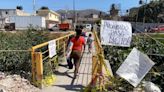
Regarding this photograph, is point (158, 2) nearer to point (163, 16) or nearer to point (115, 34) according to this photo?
point (163, 16)

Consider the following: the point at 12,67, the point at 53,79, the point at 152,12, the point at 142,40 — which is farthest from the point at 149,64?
the point at 152,12

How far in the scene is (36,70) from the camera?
27.2ft

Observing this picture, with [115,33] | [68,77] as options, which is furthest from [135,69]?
[68,77]

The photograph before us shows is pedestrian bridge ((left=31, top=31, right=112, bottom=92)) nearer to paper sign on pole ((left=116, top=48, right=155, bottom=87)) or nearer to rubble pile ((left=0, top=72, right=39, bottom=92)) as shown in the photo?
rubble pile ((left=0, top=72, right=39, bottom=92))

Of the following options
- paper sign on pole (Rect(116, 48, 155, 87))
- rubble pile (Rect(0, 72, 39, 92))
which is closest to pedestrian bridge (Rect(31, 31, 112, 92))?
rubble pile (Rect(0, 72, 39, 92))

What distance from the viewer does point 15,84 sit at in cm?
817

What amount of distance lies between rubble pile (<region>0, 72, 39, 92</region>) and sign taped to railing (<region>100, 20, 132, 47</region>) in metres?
2.21

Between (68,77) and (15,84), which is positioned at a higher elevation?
(15,84)

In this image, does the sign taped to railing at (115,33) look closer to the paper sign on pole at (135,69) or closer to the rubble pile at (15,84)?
the paper sign on pole at (135,69)

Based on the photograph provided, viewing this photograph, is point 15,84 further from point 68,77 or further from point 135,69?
point 135,69

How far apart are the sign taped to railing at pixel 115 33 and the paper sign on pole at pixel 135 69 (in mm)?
674

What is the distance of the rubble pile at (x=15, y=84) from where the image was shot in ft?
25.9

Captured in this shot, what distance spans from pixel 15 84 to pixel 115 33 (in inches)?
114

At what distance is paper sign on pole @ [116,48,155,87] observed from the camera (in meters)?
7.57
